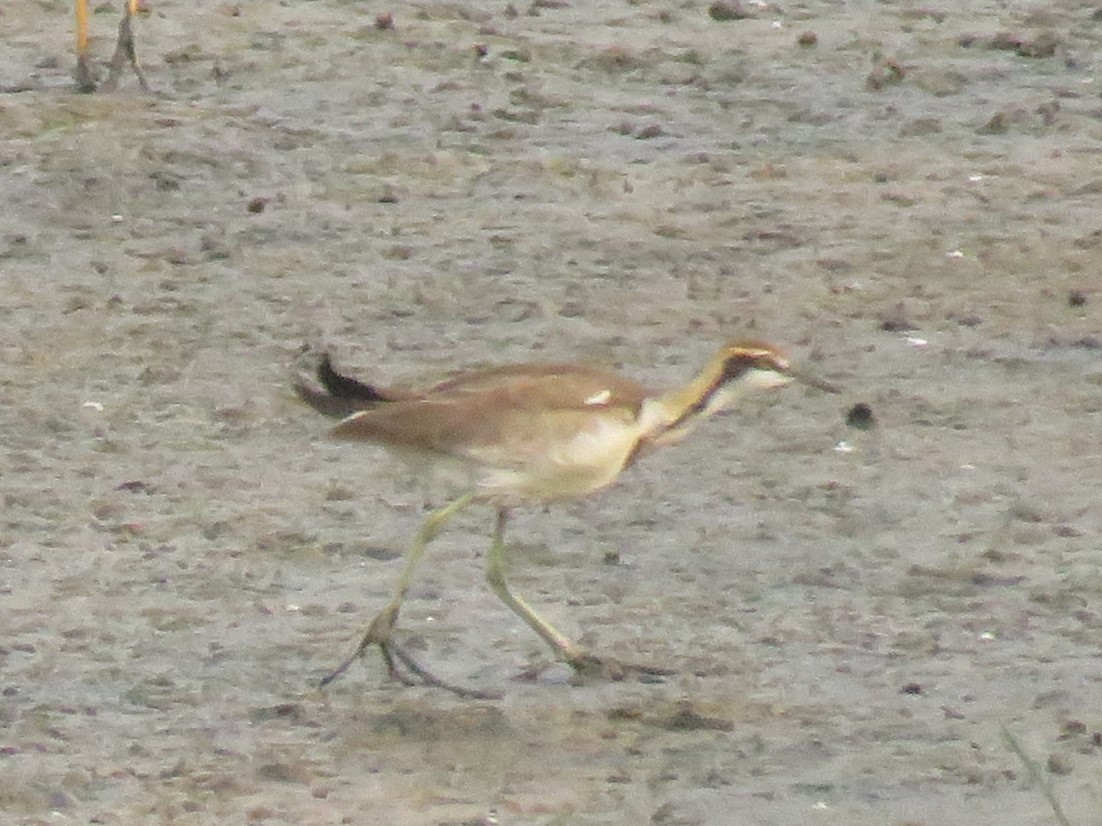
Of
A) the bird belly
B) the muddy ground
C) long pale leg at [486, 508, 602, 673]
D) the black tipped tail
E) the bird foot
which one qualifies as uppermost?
the black tipped tail

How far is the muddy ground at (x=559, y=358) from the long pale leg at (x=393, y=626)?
0.05 m

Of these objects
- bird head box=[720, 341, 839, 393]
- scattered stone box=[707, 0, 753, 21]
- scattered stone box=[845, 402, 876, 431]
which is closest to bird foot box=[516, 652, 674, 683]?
bird head box=[720, 341, 839, 393]

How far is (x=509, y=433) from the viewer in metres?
6.43

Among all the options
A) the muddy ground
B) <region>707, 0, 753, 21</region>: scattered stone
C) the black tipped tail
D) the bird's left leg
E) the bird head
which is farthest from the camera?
<region>707, 0, 753, 21</region>: scattered stone

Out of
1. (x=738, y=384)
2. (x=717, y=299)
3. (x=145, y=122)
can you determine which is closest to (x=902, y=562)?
(x=738, y=384)

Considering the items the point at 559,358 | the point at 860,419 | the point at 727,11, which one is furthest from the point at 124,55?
the point at 860,419

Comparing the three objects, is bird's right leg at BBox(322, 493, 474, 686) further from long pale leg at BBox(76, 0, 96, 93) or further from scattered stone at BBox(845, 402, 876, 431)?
long pale leg at BBox(76, 0, 96, 93)

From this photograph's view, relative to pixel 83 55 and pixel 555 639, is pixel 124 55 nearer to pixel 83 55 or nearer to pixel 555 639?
pixel 83 55

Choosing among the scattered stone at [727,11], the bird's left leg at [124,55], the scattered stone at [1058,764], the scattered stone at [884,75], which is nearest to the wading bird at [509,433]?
the scattered stone at [1058,764]

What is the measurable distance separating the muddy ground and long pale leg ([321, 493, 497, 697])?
5cm

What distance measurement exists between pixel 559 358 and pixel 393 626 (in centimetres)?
244

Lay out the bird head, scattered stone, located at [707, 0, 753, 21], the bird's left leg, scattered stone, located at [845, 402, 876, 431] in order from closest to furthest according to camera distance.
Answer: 1. the bird head
2. scattered stone, located at [845, 402, 876, 431]
3. the bird's left leg
4. scattered stone, located at [707, 0, 753, 21]

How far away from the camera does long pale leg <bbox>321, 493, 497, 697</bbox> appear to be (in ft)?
21.4

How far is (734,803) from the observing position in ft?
19.5
